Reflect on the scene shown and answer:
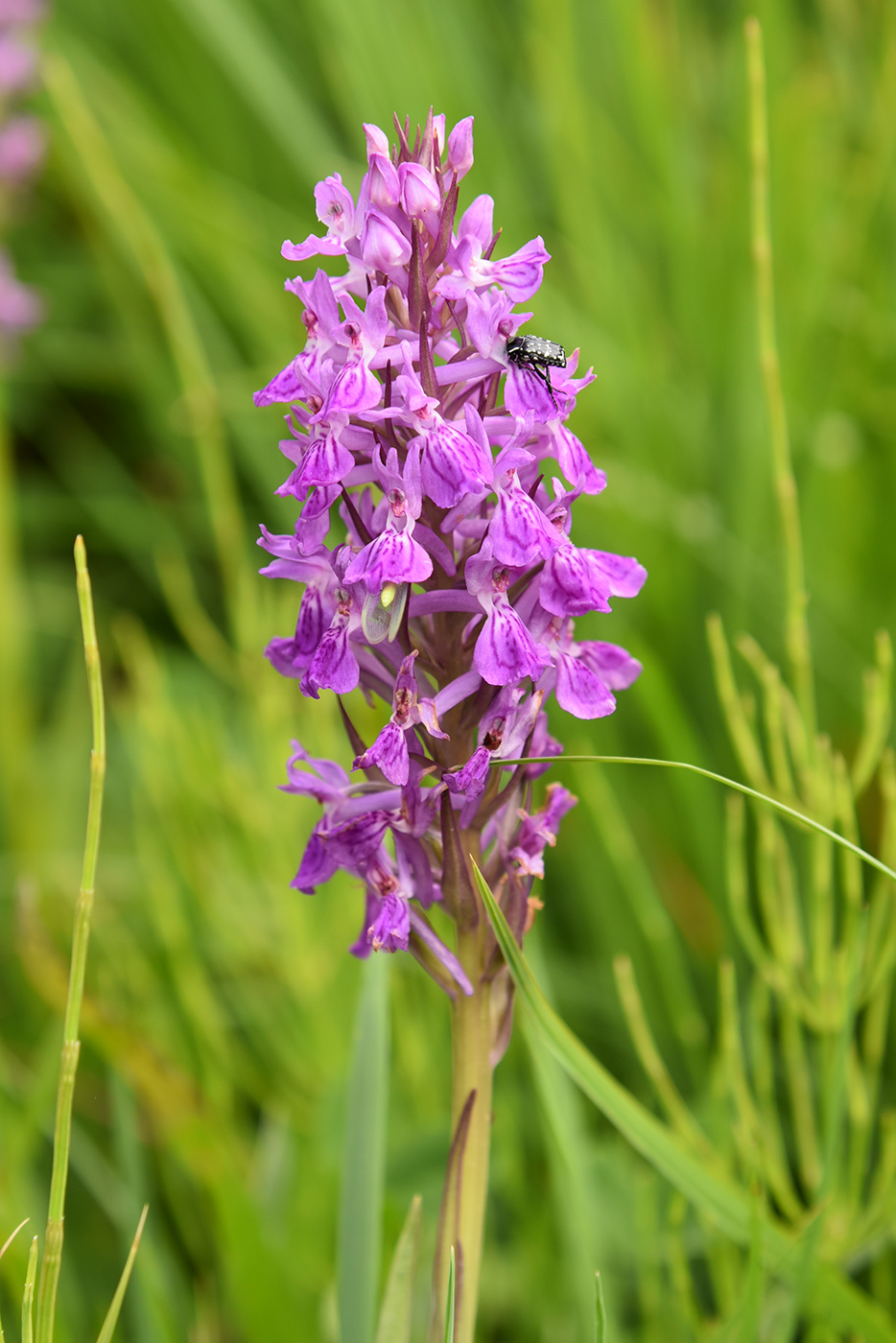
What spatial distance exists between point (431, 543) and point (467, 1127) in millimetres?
384

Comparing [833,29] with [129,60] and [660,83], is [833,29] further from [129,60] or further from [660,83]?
[129,60]

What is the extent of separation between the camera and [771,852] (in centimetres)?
120

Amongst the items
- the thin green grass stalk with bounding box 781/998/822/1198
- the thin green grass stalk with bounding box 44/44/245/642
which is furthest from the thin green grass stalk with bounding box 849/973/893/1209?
the thin green grass stalk with bounding box 44/44/245/642

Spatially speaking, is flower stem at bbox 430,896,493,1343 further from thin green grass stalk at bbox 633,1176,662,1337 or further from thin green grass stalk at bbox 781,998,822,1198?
thin green grass stalk at bbox 781,998,822,1198

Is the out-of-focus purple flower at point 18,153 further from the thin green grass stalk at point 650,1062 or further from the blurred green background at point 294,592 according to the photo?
the thin green grass stalk at point 650,1062

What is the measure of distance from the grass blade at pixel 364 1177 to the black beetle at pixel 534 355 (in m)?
0.52

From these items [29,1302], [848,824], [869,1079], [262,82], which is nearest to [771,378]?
[848,824]

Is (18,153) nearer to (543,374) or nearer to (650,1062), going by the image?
(543,374)

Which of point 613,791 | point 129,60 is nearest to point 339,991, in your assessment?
point 613,791

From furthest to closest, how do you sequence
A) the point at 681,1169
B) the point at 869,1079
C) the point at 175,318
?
the point at 175,318 < the point at 869,1079 < the point at 681,1169

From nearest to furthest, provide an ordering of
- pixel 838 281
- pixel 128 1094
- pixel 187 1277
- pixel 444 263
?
1. pixel 444 263
2. pixel 128 1094
3. pixel 187 1277
4. pixel 838 281

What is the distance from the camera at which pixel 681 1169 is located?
88 centimetres

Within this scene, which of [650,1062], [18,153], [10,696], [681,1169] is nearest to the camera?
[681,1169]

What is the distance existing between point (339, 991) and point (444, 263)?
108cm
